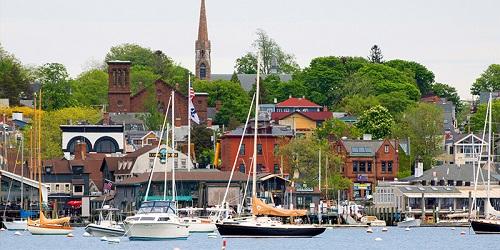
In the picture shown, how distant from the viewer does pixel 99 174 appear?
196m

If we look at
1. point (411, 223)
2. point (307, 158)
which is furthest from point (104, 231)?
point (307, 158)

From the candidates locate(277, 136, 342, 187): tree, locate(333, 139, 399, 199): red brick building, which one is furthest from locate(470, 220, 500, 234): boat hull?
locate(333, 139, 399, 199): red brick building

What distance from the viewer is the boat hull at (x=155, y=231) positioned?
397ft

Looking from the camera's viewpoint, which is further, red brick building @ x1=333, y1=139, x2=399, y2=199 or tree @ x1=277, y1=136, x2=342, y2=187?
red brick building @ x1=333, y1=139, x2=399, y2=199

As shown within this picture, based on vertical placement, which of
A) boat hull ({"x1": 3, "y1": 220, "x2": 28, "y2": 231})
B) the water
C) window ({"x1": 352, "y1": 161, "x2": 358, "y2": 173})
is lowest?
the water

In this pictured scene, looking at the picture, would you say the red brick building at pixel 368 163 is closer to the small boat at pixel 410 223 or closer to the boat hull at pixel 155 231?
the small boat at pixel 410 223

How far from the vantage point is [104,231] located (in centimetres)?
13325

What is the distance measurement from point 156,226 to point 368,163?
76292mm

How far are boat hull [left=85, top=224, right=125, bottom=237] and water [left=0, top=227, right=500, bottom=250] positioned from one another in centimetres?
69

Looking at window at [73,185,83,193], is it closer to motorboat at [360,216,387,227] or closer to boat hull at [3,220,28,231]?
boat hull at [3,220,28,231]

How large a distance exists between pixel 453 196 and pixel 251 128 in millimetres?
24111

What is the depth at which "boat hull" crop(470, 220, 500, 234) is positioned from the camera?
132875mm

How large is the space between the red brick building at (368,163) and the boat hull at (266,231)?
72354 mm

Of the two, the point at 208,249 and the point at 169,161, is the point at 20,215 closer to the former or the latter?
the point at 169,161
